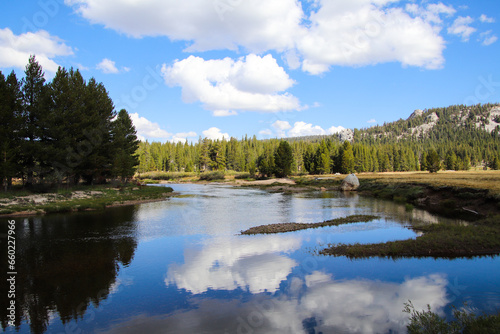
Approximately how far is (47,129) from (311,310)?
42762mm

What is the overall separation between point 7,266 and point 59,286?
5020 millimetres

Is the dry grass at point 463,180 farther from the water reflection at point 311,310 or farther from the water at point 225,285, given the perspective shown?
the water reflection at point 311,310

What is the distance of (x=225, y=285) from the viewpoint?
12578 millimetres

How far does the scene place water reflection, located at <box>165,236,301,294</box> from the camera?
1266 centimetres

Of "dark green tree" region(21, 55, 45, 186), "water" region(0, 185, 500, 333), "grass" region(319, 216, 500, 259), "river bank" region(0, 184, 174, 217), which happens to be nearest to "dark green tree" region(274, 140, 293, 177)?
"river bank" region(0, 184, 174, 217)

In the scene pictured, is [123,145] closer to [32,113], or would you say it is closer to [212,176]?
[32,113]

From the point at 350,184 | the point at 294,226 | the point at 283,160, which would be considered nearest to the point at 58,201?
the point at 294,226

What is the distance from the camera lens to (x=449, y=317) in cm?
938

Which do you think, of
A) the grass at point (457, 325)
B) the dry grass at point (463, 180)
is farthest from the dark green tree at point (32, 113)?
the dry grass at point (463, 180)

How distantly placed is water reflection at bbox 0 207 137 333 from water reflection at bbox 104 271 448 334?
285 centimetres

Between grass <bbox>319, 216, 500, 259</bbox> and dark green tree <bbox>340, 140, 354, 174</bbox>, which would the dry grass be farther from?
dark green tree <bbox>340, 140, 354, 174</bbox>

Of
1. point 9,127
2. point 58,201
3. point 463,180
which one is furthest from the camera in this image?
point 463,180

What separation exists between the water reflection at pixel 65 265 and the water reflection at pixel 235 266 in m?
3.24

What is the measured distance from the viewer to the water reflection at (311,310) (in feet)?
29.8
